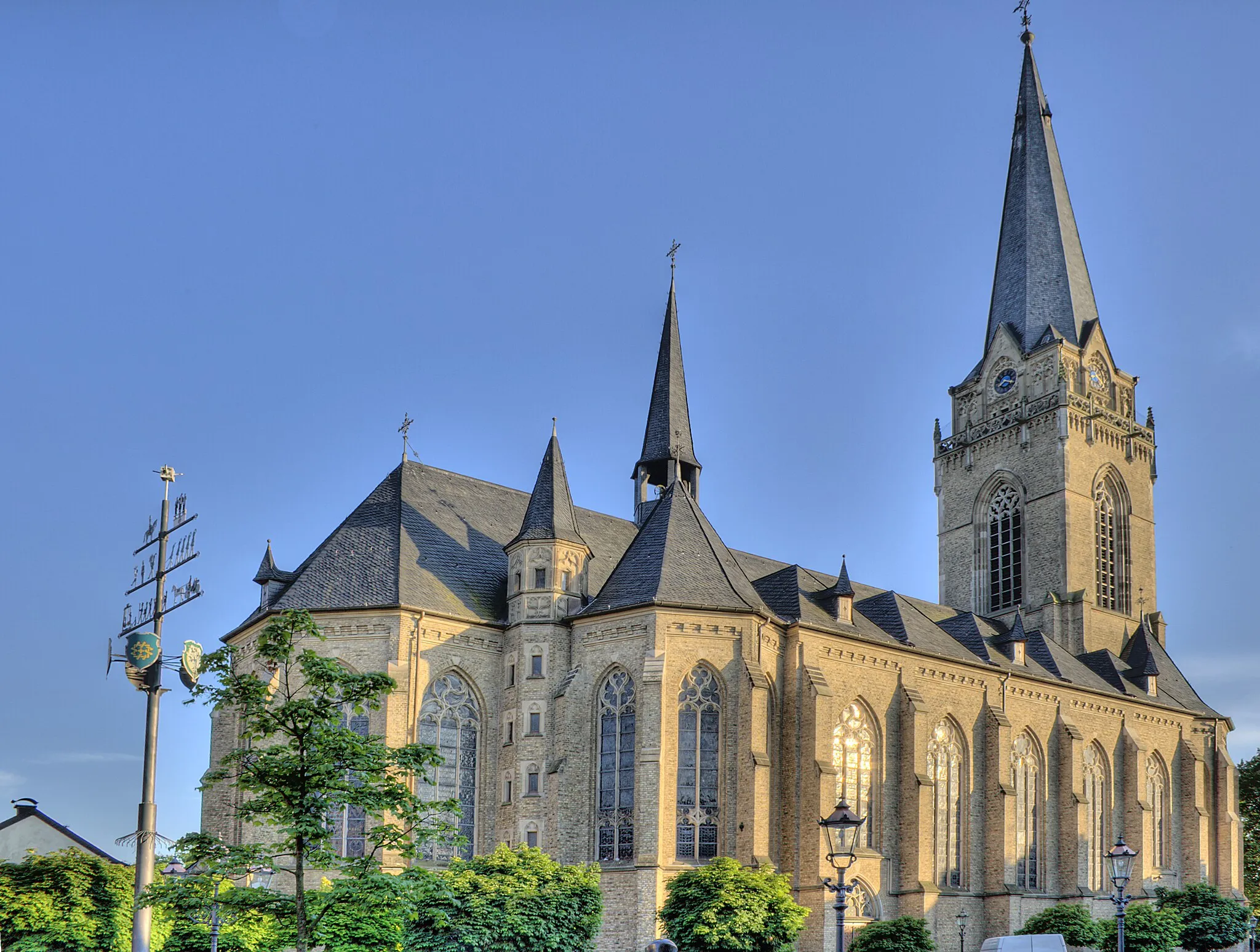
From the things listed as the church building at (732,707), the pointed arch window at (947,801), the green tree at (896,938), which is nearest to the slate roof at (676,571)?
the church building at (732,707)

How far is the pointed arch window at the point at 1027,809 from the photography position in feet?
196

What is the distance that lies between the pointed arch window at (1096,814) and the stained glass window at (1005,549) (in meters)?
11.6

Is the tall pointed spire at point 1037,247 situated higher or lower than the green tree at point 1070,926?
higher

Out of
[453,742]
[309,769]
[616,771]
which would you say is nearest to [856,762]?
[616,771]

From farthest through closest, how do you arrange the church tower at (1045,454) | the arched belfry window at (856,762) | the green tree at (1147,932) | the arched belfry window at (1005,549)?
the arched belfry window at (1005,549) < the church tower at (1045,454) < the green tree at (1147,932) < the arched belfry window at (856,762)

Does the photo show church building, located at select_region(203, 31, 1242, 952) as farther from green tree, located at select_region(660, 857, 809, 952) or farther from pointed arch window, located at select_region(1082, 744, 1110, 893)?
green tree, located at select_region(660, 857, 809, 952)

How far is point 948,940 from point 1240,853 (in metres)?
25.1

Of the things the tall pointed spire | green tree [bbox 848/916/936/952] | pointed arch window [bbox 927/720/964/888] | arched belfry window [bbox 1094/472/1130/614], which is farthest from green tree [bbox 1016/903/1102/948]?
the tall pointed spire

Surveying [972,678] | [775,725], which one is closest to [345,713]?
[775,725]

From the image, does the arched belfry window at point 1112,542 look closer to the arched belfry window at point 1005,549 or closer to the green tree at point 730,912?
the arched belfry window at point 1005,549

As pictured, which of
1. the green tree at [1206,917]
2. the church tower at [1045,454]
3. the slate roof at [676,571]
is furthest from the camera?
the church tower at [1045,454]

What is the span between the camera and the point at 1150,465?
77.9 m

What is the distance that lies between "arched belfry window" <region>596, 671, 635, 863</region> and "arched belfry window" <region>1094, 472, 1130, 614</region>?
119ft

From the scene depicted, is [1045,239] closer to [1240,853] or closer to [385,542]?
[1240,853]
